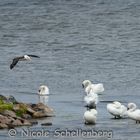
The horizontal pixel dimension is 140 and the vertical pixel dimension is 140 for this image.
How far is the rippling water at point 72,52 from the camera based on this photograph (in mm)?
32500

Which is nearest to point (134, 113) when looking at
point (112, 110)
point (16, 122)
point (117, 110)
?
point (117, 110)

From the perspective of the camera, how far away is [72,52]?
4769cm

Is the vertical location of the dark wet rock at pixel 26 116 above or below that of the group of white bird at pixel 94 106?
below

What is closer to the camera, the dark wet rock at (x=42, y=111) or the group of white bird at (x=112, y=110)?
the group of white bird at (x=112, y=110)

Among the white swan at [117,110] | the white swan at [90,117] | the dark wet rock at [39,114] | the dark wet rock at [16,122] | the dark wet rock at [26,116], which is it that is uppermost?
the white swan at [117,110]

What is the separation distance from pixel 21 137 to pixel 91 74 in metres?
15.1

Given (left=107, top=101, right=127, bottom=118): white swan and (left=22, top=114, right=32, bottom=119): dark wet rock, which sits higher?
(left=107, top=101, right=127, bottom=118): white swan

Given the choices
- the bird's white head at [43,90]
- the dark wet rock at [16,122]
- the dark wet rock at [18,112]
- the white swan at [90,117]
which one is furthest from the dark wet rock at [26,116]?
the bird's white head at [43,90]

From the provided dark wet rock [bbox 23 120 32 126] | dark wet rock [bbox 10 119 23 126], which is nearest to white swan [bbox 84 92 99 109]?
dark wet rock [bbox 23 120 32 126]

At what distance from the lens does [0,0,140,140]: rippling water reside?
32.5 metres

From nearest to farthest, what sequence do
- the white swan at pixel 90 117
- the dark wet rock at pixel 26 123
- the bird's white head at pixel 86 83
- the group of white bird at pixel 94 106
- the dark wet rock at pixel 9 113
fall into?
the dark wet rock at pixel 26 123 < the white swan at pixel 90 117 < the dark wet rock at pixel 9 113 < the group of white bird at pixel 94 106 < the bird's white head at pixel 86 83

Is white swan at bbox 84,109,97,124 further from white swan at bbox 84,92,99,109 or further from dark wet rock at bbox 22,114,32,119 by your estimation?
white swan at bbox 84,92,99,109
